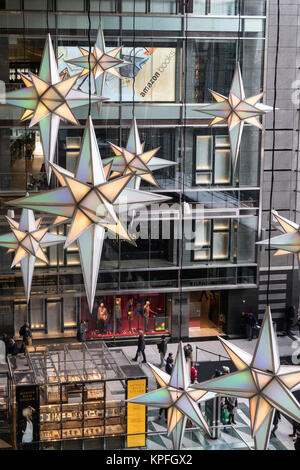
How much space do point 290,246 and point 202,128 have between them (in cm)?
1460

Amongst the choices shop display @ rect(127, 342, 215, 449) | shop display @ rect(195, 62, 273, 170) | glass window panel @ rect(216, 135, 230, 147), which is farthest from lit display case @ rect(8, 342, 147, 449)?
glass window panel @ rect(216, 135, 230, 147)

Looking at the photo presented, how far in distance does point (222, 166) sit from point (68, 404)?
10.2 meters

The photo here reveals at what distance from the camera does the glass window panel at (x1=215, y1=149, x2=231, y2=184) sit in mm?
21531

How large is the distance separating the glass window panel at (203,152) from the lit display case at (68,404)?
8693 mm

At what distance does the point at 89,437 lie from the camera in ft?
44.7

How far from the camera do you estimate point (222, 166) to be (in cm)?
2161

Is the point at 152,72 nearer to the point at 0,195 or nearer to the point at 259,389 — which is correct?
the point at 0,195

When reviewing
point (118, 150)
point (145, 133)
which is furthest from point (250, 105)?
point (145, 133)

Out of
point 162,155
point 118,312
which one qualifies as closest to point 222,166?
point 162,155

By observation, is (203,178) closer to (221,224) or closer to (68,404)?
(221,224)

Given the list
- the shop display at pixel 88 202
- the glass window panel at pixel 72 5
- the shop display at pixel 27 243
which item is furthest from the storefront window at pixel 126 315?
the shop display at pixel 88 202

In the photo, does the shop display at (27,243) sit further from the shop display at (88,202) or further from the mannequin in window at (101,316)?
the mannequin in window at (101,316)

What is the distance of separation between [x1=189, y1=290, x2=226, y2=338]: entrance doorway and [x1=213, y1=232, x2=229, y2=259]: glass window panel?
5.00 ft

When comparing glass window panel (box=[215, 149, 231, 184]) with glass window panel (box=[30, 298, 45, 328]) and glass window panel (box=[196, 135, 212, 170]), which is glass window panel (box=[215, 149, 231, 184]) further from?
glass window panel (box=[30, 298, 45, 328])
